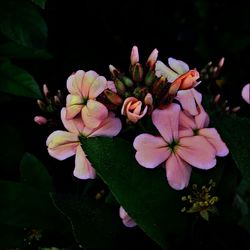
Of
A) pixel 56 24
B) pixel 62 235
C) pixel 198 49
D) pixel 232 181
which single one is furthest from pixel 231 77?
pixel 62 235

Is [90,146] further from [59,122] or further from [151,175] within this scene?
[59,122]

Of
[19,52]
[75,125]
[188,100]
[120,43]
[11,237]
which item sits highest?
[188,100]

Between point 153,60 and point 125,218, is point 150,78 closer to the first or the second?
point 153,60

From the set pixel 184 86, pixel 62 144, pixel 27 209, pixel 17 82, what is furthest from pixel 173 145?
pixel 17 82

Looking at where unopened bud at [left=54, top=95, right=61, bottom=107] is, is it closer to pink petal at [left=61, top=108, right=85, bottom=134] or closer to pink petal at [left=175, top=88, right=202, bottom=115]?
pink petal at [left=61, top=108, right=85, bottom=134]

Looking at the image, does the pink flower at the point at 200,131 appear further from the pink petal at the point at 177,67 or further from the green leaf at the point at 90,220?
the green leaf at the point at 90,220
